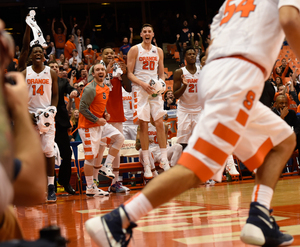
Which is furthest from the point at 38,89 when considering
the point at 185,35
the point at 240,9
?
the point at 185,35

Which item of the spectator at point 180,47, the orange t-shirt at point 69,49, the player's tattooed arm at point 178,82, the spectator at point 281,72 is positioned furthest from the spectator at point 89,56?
the player's tattooed arm at point 178,82

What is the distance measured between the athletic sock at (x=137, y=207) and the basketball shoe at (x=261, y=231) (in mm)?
567

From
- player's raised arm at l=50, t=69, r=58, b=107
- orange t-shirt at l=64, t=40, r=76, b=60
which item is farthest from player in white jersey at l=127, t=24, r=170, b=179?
orange t-shirt at l=64, t=40, r=76, b=60

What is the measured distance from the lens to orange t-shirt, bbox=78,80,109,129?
734 centimetres

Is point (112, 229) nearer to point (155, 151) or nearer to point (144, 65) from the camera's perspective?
point (144, 65)

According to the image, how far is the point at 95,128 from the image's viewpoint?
7371 millimetres

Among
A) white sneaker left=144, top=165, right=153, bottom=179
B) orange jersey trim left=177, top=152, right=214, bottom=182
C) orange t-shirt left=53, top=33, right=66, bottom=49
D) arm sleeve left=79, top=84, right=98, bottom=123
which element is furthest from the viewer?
orange t-shirt left=53, top=33, right=66, bottom=49

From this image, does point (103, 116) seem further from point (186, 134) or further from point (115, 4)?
point (115, 4)

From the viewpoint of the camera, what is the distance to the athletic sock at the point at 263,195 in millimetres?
2375

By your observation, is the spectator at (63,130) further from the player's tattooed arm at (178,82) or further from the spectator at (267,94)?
the spectator at (267,94)

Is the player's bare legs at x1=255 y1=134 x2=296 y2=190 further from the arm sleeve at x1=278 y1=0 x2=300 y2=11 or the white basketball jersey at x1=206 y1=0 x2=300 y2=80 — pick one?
the arm sleeve at x1=278 y1=0 x2=300 y2=11

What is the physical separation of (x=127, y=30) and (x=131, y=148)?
14453mm

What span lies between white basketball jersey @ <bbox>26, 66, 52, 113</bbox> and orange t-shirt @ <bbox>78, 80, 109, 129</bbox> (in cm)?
67

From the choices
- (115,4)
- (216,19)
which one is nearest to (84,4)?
(115,4)
